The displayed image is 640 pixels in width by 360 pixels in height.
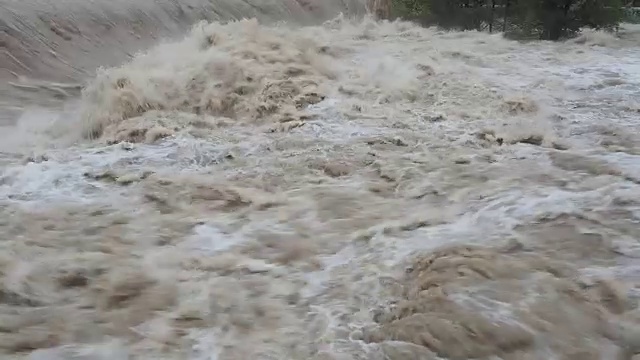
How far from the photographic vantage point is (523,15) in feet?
27.8

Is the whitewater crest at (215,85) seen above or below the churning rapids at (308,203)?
above

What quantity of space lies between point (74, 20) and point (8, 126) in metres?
2.06

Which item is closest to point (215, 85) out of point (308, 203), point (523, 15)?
point (308, 203)

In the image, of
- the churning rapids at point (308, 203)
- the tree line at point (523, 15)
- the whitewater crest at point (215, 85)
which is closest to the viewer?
the churning rapids at point (308, 203)

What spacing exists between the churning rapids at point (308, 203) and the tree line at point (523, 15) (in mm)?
1659

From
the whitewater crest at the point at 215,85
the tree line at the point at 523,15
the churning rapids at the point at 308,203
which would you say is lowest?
the churning rapids at the point at 308,203

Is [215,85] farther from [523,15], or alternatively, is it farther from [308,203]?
[523,15]

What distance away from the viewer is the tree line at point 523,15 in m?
8.15

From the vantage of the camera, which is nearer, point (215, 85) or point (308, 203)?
point (308, 203)

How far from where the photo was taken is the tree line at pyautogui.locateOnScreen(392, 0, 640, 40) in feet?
26.7

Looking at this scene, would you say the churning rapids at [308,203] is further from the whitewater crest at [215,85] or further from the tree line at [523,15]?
the tree line at [523,15]

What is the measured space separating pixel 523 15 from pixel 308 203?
5.82 m

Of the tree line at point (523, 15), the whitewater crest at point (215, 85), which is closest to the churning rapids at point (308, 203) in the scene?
the whitewater crest at point (215, 85)

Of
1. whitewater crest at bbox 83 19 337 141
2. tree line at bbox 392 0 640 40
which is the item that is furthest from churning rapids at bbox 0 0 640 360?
tree line at bbox 392 0 640 40
